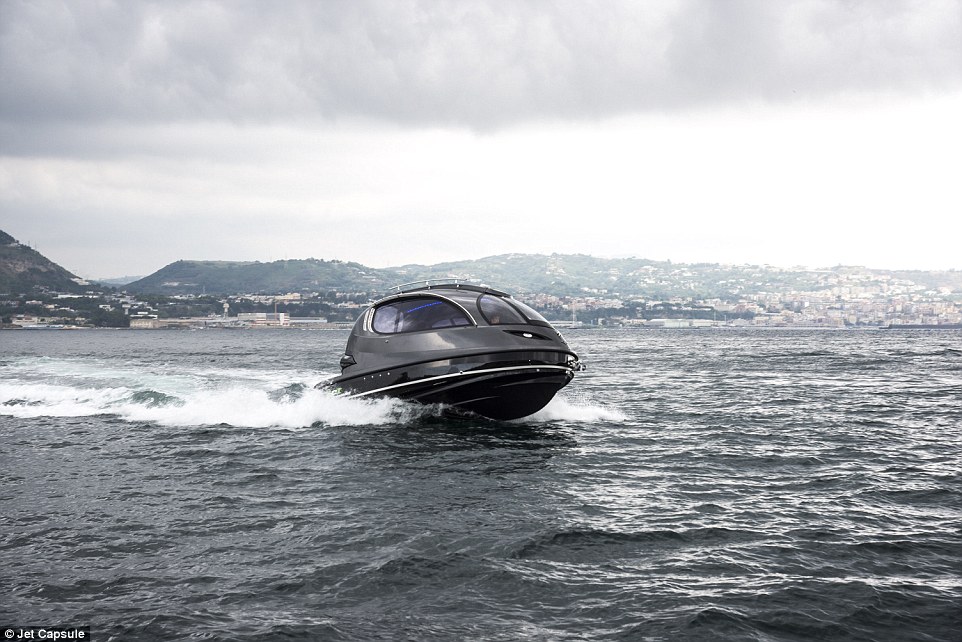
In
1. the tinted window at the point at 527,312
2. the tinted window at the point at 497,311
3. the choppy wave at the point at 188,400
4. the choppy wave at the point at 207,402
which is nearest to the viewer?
the tinted window at the point at 497,311

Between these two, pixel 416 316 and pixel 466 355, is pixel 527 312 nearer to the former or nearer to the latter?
pixel 466 355

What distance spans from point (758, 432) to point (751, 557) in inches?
372

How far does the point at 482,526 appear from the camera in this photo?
9555mm

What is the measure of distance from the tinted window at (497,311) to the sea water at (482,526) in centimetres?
246

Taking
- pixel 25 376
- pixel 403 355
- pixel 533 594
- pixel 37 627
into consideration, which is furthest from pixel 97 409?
pixel 533 594

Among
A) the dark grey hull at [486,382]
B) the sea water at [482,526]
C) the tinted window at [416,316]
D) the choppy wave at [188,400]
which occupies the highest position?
the tinted window at [416,316]

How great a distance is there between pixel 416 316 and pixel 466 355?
2091 mm

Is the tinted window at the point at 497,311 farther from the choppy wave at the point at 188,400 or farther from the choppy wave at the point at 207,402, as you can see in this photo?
the choppy wave at the point at 188,400

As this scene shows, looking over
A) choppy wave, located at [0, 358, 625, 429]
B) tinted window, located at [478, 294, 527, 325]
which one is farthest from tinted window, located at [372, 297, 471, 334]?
choppy wave, located at [0, 358, 625, 429]

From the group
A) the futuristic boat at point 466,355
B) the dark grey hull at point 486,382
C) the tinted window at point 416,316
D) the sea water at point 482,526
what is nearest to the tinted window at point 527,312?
the futuristic boat at point 466,355

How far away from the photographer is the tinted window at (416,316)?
56.9 feet

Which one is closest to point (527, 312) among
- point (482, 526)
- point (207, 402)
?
point (482, 526)

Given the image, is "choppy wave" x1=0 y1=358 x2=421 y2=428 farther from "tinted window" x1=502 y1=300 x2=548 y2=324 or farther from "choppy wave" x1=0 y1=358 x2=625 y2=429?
"tinted window" x1=502 y1=300 x2=548 y2=324

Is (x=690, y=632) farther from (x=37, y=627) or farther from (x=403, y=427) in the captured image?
(x=403, y=427)
